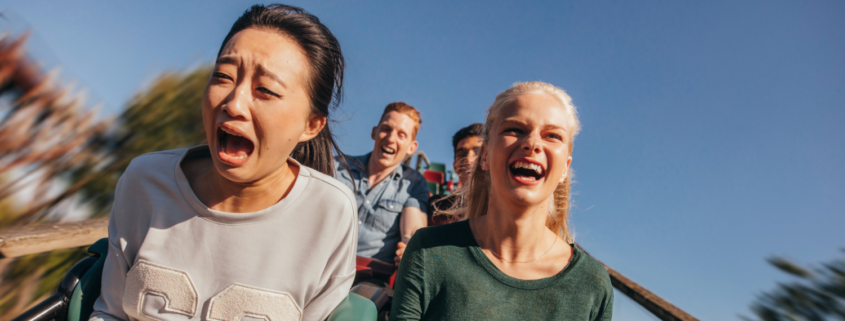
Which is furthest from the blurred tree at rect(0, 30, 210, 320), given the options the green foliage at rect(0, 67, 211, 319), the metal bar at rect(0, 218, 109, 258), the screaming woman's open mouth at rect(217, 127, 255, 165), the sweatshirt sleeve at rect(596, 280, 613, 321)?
the sweatshirt sleeve at rect(596, 280, 613, 321)

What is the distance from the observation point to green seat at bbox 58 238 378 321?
1116 mm

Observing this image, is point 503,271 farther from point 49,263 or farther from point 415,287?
point 49,263

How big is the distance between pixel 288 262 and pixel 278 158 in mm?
292

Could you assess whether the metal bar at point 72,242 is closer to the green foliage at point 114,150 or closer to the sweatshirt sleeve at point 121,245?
the green foliage at point 114,150

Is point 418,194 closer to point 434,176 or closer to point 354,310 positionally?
point 354,310

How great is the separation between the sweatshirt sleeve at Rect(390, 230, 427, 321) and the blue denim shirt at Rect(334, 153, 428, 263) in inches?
50.0

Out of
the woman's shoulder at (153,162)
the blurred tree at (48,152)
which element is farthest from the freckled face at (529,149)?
the blurred tree at (48,152)

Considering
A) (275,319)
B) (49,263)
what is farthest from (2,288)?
(275,319)

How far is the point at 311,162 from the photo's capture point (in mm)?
1593

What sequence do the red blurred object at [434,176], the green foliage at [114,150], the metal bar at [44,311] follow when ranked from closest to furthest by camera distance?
1. the metal bar at [44,311]
2. the green foliage at [114,150]
3. the red blurred object at [434,176]

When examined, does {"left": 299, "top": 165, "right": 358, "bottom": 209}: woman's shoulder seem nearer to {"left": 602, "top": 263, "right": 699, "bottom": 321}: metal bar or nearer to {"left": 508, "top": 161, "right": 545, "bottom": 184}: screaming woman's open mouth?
{"left": 508, "top": 161, "right": 545, "bottom": 184}: screaming woman's open mouth

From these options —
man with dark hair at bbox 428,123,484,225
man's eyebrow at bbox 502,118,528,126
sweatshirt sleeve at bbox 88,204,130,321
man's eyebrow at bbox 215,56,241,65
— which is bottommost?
sweatshirt sleeve at bbox 88,204,130,321

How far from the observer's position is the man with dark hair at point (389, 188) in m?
2.74

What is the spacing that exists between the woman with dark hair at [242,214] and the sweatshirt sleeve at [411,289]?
189 mm
